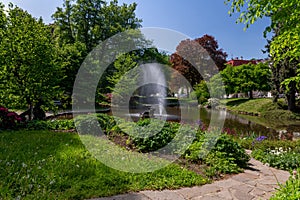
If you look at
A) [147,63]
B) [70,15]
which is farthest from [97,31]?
[147,63]

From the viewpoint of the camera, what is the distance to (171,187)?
2.97 m

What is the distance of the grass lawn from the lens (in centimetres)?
262

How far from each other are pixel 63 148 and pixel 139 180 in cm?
216

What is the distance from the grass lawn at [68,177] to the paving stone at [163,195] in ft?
0.42

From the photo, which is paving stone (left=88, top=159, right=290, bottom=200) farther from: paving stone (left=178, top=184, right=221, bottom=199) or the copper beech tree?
the copper beech tree

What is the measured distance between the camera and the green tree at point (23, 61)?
7383 millimetres

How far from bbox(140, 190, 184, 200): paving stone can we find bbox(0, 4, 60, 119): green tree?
6578mm

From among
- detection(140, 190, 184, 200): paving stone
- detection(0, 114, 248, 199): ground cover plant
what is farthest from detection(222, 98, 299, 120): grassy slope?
detection(140, 190, 184, 200): paving stone

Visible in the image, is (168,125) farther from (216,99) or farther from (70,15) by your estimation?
(216,99)

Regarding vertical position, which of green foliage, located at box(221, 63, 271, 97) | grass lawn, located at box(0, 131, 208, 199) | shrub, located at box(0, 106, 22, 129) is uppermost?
green foliage, located at box(221, 63, 271, 97)

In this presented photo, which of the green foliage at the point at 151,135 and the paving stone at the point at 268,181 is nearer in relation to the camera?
the paving stone at the point at 268,181

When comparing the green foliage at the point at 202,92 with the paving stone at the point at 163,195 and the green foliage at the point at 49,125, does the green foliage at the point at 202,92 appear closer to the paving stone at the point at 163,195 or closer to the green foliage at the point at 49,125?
the green foliage at the point at 49,125

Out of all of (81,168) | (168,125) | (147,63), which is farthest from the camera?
(147,63)

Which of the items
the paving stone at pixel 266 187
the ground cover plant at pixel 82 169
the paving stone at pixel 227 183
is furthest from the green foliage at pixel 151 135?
the paving stone at pixel 266 187
